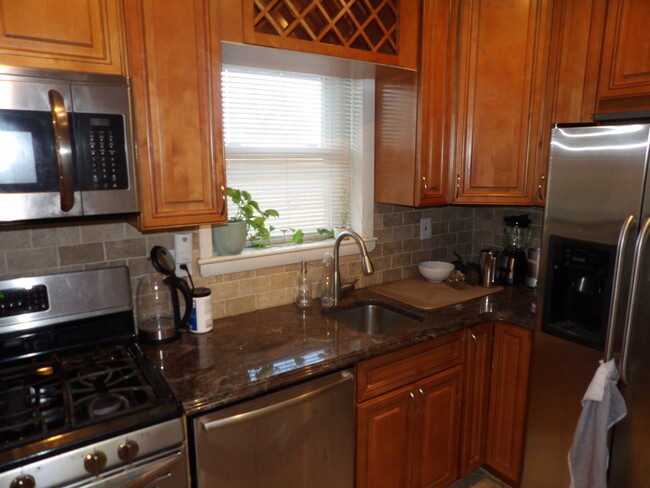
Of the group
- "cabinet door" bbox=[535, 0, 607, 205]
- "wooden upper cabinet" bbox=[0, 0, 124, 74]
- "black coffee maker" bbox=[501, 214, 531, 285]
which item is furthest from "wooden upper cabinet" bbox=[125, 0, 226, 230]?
"black coffee maker" bbox=[501, 214, 531, 285]

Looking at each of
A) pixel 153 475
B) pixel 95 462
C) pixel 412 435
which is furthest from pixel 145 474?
pixel 412 435

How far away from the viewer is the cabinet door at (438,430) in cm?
191

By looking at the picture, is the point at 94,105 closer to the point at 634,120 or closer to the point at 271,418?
the point at 271,418

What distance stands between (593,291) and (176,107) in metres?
1.59

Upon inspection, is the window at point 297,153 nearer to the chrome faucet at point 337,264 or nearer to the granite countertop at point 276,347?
the chrome faucet at point 337,264

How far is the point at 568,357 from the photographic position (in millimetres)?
1770

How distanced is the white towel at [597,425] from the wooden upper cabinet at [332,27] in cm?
144

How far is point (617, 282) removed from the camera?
5.07ft

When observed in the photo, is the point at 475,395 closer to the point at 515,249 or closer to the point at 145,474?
the point at 515,249

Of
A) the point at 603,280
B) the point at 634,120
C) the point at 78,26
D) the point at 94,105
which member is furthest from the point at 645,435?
the point at 78,26

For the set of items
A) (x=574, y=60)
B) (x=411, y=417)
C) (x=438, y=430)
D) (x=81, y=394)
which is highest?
(x=574, y=60)

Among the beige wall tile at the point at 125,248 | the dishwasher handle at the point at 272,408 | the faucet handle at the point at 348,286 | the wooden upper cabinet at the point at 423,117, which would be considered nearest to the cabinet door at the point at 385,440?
the dishwasher handle at the point at 272,408

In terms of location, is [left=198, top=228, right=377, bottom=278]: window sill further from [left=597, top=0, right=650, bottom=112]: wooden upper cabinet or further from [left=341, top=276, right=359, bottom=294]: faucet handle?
[left=597, top=0, right=650, bottom=112]: wooden upper cabinet

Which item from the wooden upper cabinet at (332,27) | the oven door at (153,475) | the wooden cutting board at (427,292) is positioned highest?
the wooden upper cabinet at (332,27)
